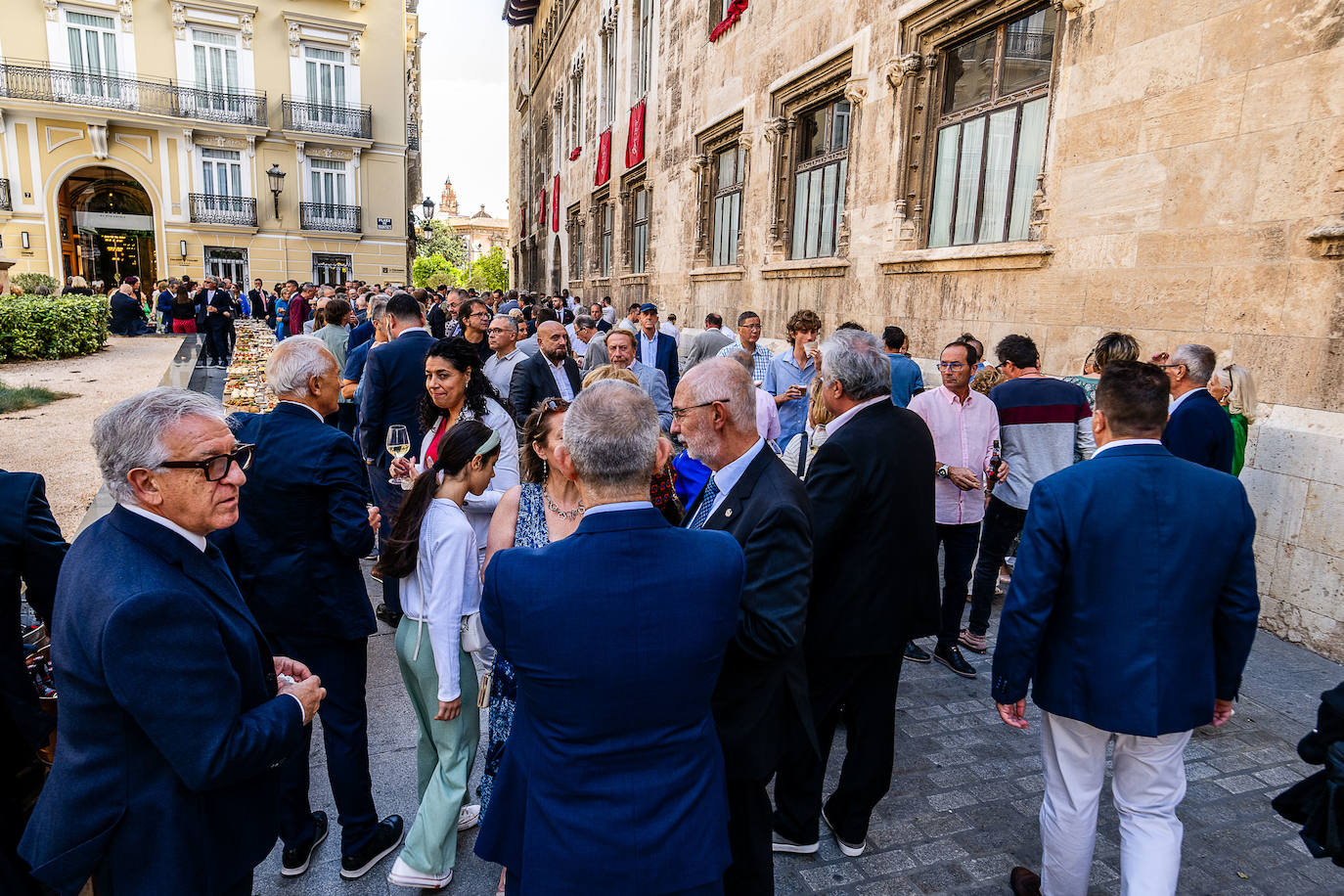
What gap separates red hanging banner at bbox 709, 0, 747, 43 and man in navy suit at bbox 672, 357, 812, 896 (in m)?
12.7

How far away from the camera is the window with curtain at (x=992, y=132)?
24.0 feet

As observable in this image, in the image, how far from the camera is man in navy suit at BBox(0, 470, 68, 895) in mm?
2133

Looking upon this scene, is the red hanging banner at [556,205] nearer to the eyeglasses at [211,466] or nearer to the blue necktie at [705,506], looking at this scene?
the blue necktie at [705,506]

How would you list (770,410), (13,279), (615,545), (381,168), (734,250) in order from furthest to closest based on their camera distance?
1. (381,168)
2. (13,279)
3. (734,250)
4. (770,410)
5. (615,545)

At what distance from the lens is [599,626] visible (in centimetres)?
164

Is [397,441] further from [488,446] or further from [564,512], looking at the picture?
[564,512]

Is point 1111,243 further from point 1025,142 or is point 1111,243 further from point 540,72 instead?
point 540,72

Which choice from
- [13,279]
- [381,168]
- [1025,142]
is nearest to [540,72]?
[381,168]

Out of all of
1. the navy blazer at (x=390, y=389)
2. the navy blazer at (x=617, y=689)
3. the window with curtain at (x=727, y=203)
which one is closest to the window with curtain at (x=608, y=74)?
the window with curtain at (x=727, y=203)

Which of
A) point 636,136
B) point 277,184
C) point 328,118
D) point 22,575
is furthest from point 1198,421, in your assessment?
point 328,118

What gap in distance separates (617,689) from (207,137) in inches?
1446

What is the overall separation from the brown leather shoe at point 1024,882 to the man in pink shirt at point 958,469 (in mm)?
1885

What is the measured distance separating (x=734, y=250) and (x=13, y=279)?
19856 millimetres

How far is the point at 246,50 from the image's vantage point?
3097 centimetres
